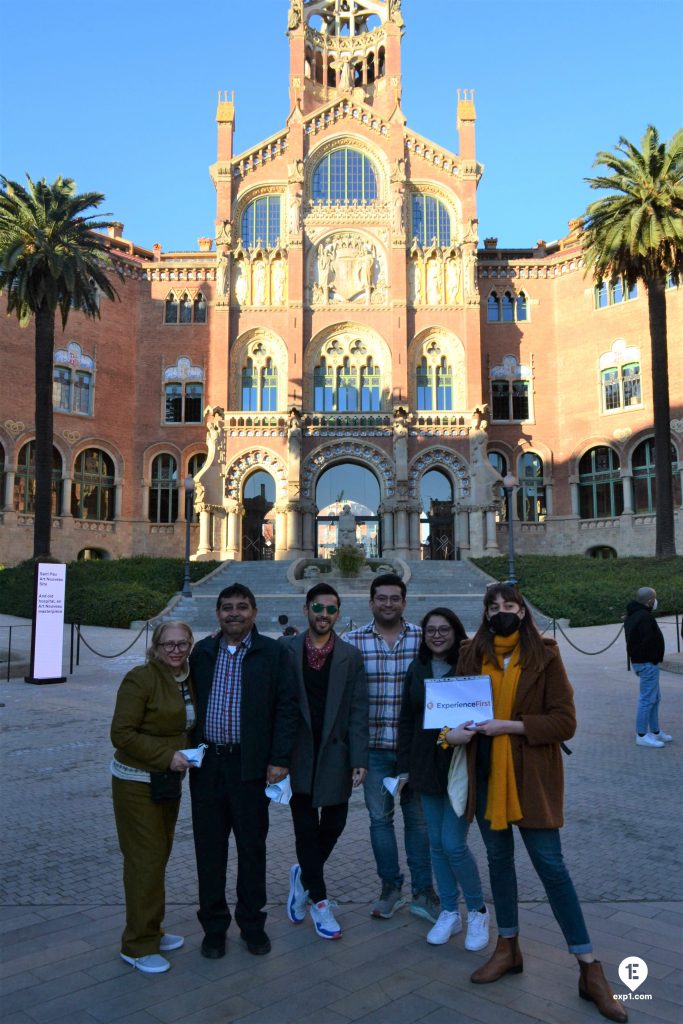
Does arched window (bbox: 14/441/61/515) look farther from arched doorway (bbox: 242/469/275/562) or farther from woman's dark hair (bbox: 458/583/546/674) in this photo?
woman's dark hair (bbox: 458/583/546/674)

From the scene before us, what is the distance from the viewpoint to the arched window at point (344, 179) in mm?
40812

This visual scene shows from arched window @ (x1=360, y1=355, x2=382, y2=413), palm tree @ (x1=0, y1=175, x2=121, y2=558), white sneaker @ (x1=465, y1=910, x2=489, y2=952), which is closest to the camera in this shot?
white sneaker @ (x1=465, y1=910, x2=489, y2=952)

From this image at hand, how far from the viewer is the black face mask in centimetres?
418

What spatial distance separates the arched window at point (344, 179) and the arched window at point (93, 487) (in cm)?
1745

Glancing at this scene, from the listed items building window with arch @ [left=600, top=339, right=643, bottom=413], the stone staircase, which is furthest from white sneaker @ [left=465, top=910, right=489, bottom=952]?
building window with arch @ [left=600, top=339, right=643, bottom=413]

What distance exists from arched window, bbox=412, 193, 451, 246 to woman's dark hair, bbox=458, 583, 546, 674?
38.9 meters

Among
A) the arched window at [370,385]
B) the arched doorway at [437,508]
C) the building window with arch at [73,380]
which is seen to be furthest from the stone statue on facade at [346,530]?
the building window with arch at [73,380]

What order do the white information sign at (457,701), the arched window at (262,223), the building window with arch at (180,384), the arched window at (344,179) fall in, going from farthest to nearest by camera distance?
the building window with arch at (180,384), the arched window at (344,179), the arched window at (262,223), the white information sign at (457,701)

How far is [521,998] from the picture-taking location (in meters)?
3.81

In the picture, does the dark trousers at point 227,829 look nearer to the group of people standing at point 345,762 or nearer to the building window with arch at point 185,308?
the group of people standing at point 345,762

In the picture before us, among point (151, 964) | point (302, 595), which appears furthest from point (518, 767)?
point (302, 595)

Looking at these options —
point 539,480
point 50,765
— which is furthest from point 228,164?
point 50,765

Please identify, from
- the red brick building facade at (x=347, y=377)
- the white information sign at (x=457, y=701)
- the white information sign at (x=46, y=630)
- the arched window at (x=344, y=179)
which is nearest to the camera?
the white information sign at (x=457, y=701)

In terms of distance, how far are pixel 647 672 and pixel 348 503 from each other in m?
29.4
